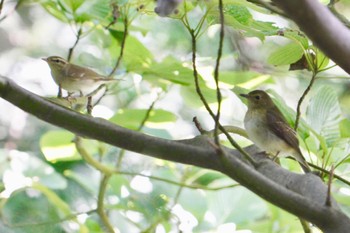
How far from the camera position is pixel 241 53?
6.12 ft

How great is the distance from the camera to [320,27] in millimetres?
458

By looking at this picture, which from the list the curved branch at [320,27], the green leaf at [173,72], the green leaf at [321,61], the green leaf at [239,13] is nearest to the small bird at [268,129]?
the green leaf at [173,72]

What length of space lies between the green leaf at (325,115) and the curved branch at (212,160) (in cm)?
27

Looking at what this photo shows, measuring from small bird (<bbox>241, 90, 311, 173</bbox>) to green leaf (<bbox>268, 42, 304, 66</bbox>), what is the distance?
221 mm

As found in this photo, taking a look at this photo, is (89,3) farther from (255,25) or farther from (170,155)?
(170,155)

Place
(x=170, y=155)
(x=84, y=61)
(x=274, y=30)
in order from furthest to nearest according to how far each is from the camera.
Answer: (x=84, y=61), (x=274, y=30), (x=170, y=155)

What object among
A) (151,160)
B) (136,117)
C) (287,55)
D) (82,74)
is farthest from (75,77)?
(287,55)

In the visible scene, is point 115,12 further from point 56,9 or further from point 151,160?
point 151,160

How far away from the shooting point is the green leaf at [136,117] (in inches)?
51.5

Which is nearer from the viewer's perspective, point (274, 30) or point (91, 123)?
point (91, 123)

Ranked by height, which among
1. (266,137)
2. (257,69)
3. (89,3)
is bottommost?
(257,69)

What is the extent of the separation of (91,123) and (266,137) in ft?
2.01

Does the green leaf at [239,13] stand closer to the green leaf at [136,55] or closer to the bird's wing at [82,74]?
the green leaf at [136,55]

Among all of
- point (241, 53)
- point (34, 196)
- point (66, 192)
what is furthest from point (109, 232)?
point (241, 53)
